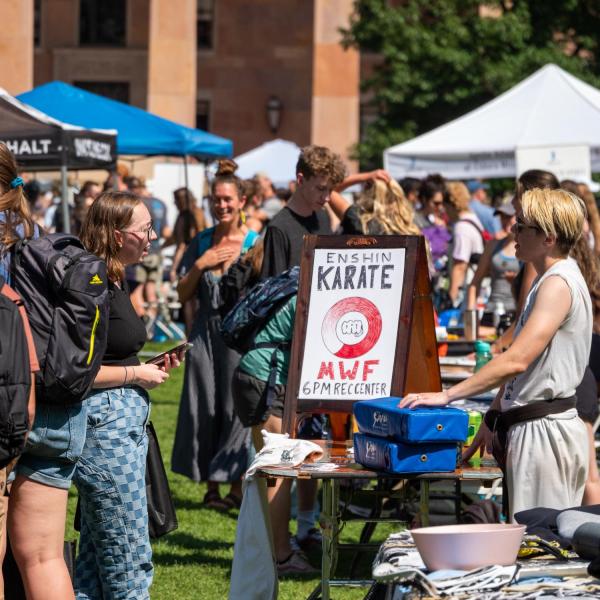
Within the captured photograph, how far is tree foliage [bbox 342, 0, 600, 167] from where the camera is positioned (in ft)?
92.1

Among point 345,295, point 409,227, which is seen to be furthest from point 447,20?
point 345,295

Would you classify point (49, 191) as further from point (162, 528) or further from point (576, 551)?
point (576, 551)

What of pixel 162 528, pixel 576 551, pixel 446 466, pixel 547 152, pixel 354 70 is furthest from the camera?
pixel 354 70

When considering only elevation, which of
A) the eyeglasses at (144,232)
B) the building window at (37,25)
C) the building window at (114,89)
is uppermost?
the building window at (37,25)

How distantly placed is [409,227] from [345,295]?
8.70ft

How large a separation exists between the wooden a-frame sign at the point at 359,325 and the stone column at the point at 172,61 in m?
24.3

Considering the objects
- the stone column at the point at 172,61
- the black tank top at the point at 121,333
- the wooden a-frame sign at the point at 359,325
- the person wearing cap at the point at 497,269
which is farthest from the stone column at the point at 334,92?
the black tank top at the point at 121,333

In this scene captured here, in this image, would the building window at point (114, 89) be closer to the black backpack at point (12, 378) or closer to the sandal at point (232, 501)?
the sandal at point (232, 501)

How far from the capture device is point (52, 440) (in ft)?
14.8

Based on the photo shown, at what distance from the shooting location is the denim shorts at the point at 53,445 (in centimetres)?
449

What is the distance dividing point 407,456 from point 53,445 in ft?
4.07

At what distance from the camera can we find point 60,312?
173 inches

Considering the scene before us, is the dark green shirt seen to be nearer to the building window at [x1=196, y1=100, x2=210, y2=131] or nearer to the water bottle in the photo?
the water bottle

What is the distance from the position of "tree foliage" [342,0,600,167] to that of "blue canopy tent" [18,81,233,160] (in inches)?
463
